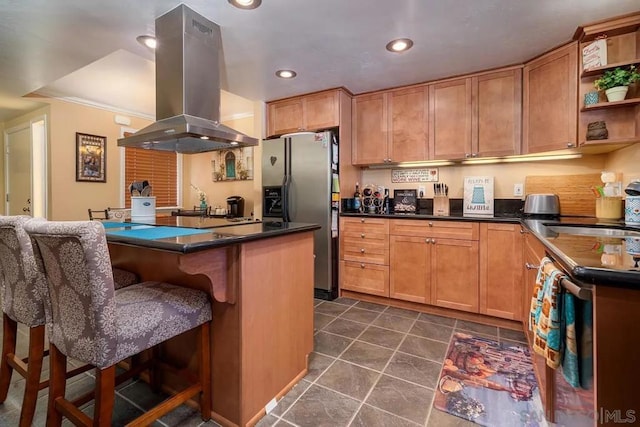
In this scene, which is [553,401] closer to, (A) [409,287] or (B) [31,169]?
(A) [409,287]

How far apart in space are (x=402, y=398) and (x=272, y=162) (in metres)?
2.65

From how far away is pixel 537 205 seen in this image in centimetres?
254

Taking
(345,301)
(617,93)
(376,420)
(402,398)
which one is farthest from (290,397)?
(617,93)

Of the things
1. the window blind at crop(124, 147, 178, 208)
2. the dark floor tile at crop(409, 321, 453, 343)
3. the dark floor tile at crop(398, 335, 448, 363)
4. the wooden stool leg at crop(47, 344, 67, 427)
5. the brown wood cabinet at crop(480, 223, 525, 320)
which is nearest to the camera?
the wooden stool leg at crop(47, 344, 67, 427)

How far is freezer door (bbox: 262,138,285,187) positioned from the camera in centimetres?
342

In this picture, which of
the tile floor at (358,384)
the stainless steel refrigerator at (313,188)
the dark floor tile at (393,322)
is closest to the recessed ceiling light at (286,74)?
the stainless steel refrigerator at (313,188)

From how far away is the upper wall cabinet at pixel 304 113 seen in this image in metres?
3.26

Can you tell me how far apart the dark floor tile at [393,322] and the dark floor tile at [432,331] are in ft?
0.21

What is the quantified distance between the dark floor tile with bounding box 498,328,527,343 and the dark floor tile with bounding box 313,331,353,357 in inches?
48.9

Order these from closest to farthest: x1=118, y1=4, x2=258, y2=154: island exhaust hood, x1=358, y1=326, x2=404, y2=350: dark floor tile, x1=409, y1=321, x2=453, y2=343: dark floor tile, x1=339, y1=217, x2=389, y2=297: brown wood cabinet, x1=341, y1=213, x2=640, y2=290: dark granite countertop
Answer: x1=341, y1=213, x2=640, y2=290: dark granite countertop < x1=118, y1=4, x2=258, y2=154: island exhaust hood < x1=358, y1=326, x2=404, y2=350: dark floor tile < x1=409, y1=321, x2=453, y2=343: dark floor tile < x1=339, y1=217, x2=389, y2=297: brown wood cabinet

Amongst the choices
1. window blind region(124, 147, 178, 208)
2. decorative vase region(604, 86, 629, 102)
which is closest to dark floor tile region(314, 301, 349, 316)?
decorative vase region(604, 86, 629, 102)

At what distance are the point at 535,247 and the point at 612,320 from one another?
1.07 metres

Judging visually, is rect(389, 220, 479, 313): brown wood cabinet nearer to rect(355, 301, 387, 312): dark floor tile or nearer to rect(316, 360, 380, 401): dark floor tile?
rect(355, 301, 387, 312): dark floor tile

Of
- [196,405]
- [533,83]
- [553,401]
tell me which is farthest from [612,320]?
[533,83]
